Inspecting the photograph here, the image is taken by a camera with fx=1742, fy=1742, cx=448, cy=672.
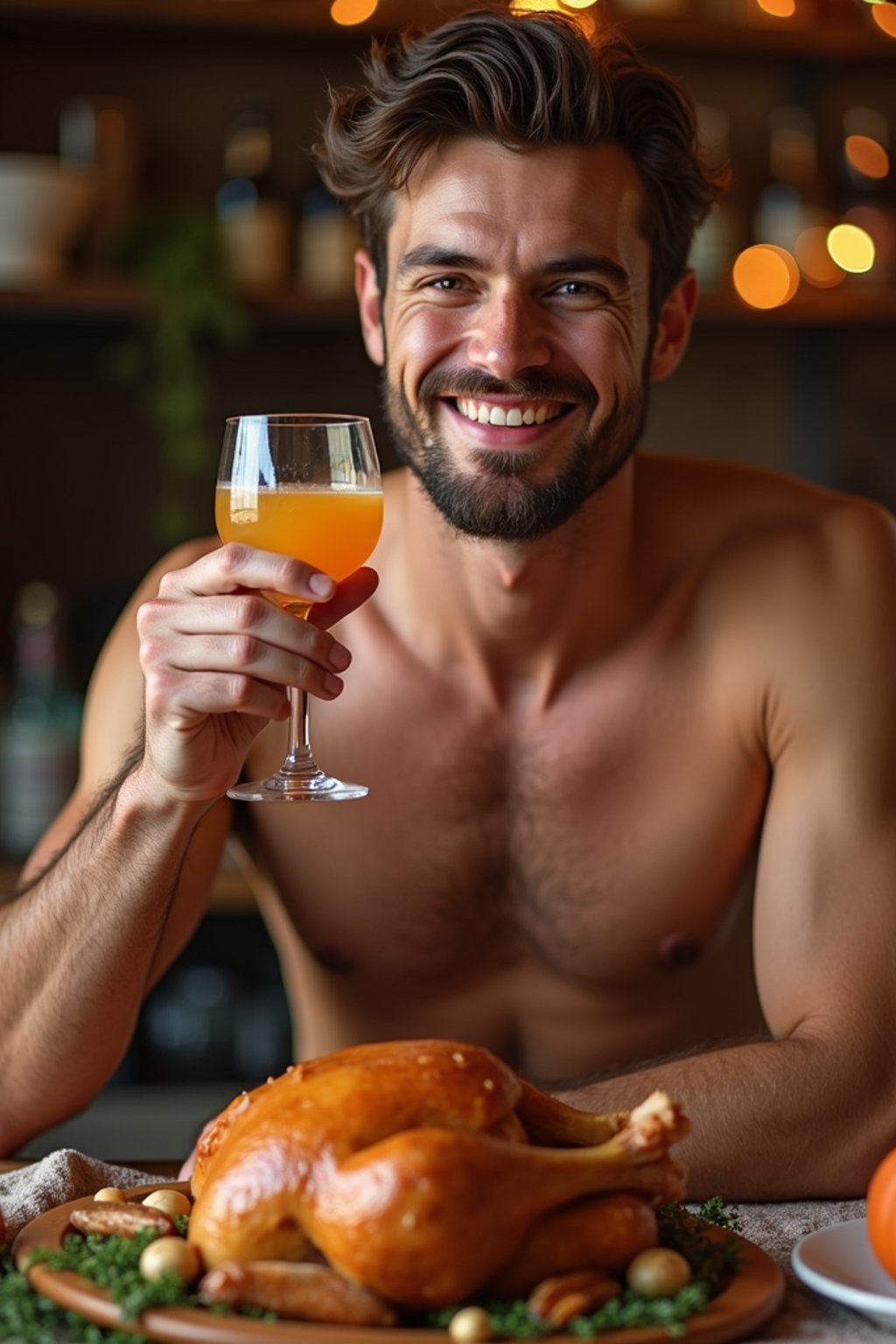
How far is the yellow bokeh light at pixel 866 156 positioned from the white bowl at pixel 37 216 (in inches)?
59.6

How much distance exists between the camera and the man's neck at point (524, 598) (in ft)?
5.97

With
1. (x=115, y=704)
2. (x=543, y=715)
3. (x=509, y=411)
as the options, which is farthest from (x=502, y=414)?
(x=115, y=704)

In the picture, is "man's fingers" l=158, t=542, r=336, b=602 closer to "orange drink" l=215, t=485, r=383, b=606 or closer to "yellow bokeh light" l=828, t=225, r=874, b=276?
"orange drink" l=215, t=485, r=383, b=606

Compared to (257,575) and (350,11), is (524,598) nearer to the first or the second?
(257,575)

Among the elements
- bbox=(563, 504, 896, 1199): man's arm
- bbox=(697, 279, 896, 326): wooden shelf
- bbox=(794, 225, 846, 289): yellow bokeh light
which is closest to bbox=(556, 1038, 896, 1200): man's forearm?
bbox=(563, 504, 896, 1199): man's arm

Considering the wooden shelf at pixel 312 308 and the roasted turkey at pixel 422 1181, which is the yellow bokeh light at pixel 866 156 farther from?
the roasted turkey at pixel 422 1181

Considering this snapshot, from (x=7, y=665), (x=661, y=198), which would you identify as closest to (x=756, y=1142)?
(x=661, y=198)

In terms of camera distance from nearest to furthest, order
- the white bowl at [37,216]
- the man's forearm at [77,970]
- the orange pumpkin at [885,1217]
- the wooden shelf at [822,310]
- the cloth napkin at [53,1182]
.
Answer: the orange pumpkin at [885,1217]
the cloth napkin at [53,1182]
the man's forearm at [77,970]
the white bowl at [37,216]
the wooden shelf at [822,310]

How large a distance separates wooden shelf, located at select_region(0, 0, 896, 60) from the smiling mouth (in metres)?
1.52

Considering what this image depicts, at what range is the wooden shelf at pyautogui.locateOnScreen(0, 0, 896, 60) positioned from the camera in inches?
119

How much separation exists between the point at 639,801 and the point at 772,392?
193 cm

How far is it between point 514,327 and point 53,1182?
2.76 feet

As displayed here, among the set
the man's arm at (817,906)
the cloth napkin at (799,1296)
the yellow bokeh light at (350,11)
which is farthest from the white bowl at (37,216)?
the cloth napkin at (799,1296)

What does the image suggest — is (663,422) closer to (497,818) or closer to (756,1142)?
(497,818)
